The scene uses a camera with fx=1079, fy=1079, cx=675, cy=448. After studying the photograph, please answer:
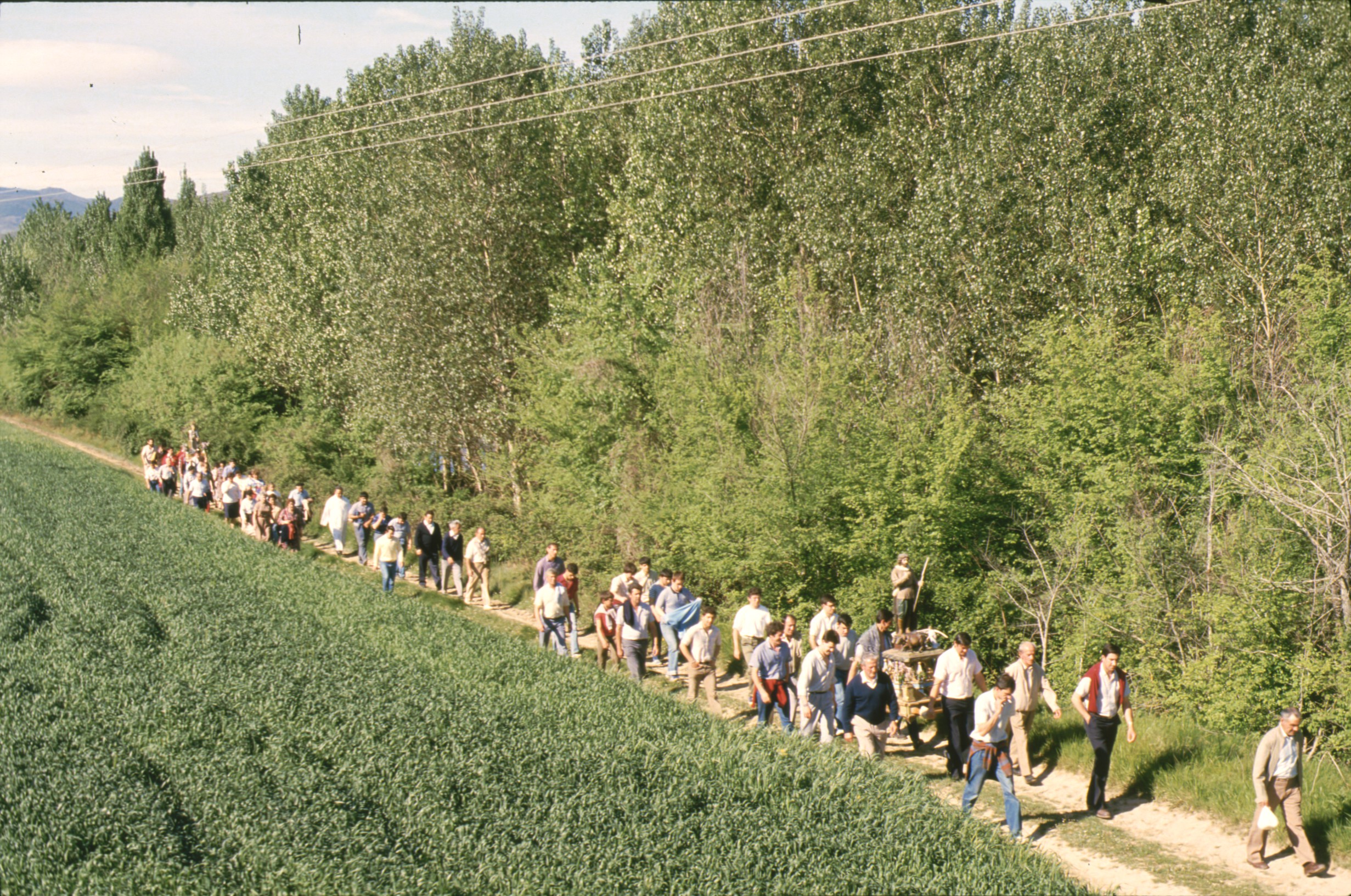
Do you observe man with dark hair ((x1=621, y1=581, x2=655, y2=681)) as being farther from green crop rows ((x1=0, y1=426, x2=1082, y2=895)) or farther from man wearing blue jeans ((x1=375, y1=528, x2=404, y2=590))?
man wearing blue jeans ((x1=375, y1=528, x2=404, y2=590))

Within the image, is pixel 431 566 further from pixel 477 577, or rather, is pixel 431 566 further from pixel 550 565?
pixel 550 565

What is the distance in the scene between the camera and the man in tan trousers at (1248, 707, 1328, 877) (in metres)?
10.4

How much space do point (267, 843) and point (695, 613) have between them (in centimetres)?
781

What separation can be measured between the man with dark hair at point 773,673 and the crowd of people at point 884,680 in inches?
0.6

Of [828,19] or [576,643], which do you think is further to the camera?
[828,19]

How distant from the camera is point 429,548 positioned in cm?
2330

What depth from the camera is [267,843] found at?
9844mm

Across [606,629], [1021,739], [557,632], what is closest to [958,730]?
[1021,739]

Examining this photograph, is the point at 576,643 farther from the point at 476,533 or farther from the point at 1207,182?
the point at 1207,182

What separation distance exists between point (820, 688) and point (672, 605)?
3756 mm

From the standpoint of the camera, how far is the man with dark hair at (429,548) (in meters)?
23.2

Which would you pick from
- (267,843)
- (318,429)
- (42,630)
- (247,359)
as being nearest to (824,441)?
(267,843)

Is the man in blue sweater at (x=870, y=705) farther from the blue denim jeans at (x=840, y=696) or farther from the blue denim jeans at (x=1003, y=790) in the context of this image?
the blue denim jeans at (x=1003, y=790)

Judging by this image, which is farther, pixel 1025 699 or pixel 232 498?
pixel 232 498
